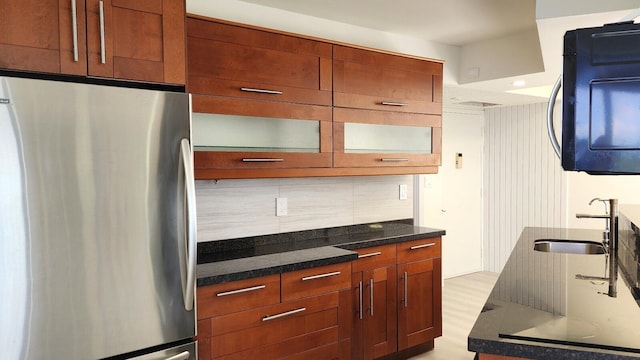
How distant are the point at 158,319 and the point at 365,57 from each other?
6.69 feet

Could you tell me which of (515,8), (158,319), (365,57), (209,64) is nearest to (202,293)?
(158,319)

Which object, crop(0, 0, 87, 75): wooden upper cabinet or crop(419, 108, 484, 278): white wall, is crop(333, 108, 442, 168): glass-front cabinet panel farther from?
crop(419, 108, 484, 278): white wall

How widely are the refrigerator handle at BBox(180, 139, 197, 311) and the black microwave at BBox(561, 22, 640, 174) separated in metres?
1.41

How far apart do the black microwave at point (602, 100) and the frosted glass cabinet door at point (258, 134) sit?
6.14 ft

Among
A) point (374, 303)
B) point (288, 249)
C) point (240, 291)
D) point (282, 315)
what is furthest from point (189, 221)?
point (374, 303)

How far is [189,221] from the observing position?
1865 millimetres

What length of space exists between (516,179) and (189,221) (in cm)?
476

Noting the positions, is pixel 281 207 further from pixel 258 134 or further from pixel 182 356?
pixel 182 356

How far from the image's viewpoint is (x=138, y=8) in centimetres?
185

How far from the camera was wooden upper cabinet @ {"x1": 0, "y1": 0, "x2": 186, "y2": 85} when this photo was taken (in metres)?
1.61

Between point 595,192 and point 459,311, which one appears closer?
point 459,311

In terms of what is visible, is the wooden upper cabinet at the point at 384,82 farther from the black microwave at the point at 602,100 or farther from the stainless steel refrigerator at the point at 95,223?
the black microwave at the point at 602,100

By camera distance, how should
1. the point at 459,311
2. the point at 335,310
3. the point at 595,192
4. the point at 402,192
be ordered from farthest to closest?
the point at 595,192 → the point at 459,311 → the point at 402,192 → the point at 335,310

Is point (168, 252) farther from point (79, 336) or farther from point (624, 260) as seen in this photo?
point (624, 260)
